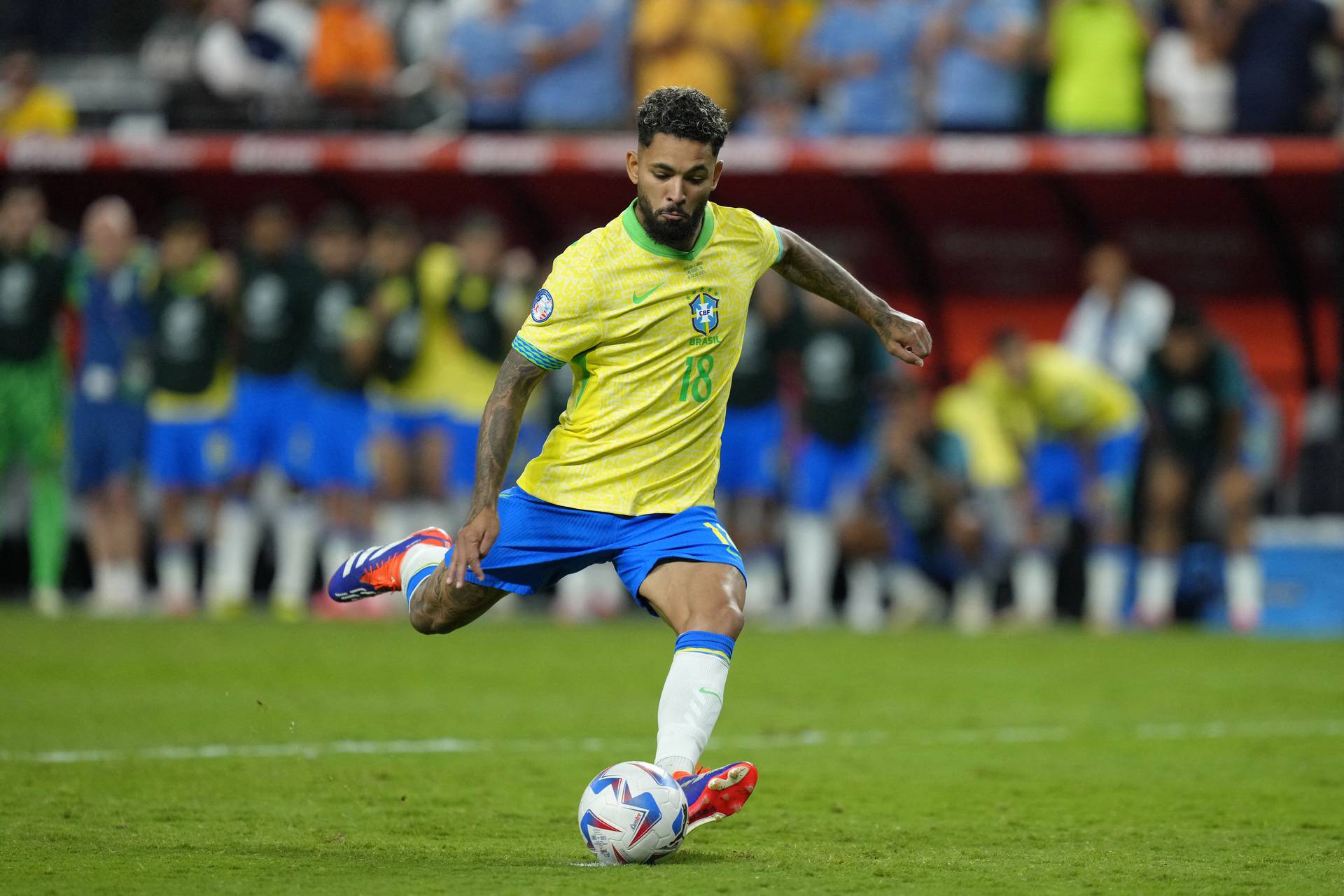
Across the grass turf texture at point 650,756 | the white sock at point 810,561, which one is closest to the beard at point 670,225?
the grass turf texture at point 650,756

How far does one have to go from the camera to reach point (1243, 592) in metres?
12.8

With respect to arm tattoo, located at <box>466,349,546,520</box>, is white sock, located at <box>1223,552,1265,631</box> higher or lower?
lower

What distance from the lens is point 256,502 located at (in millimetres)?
14195

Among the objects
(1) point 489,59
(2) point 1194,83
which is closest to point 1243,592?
(2) point 1194,83

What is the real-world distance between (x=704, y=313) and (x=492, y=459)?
29.5 inches

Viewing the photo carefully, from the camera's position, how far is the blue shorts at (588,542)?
18.5 feet

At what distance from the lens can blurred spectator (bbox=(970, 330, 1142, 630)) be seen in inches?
516

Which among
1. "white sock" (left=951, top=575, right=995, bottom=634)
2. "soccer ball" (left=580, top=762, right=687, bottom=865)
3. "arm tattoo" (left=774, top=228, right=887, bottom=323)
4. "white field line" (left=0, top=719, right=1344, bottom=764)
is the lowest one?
"white sock" (left=951, top=575, right=995, bottom=634)

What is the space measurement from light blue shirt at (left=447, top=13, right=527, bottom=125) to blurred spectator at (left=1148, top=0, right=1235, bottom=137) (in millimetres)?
4451

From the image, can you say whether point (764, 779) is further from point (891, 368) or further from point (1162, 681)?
point (891, 368)

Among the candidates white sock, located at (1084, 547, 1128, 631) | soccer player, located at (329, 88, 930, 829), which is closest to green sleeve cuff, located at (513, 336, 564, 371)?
soccer player, located at (329, 88, 930, 829)

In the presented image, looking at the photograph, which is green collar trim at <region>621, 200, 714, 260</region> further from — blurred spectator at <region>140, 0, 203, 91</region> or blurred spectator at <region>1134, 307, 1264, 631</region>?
blurred spectator at <region>140, 0, 203, 91</region>

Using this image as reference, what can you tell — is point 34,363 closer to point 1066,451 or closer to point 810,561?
point 810,561

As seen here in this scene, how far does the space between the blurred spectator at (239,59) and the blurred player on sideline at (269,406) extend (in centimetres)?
161
